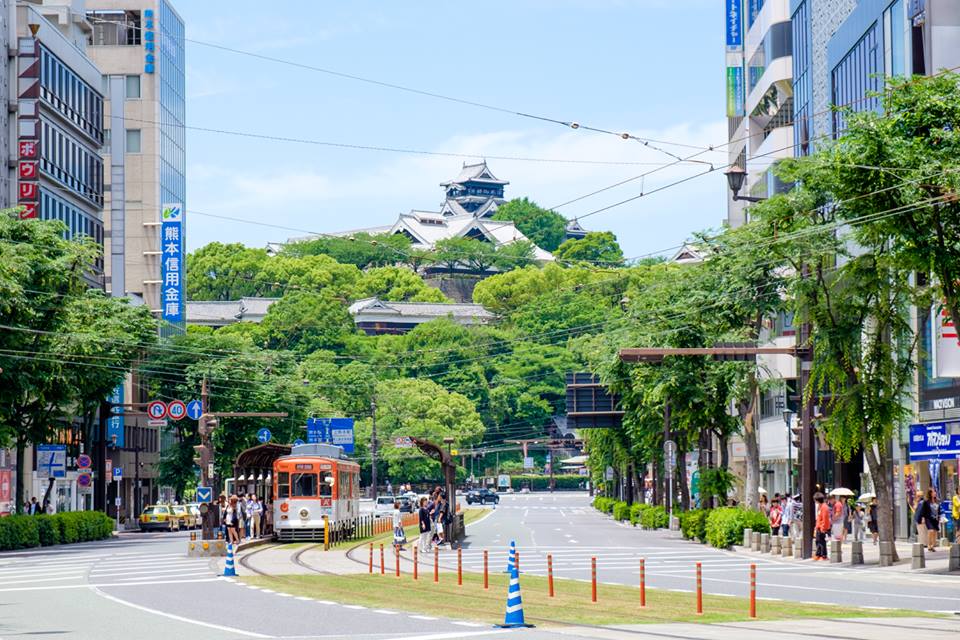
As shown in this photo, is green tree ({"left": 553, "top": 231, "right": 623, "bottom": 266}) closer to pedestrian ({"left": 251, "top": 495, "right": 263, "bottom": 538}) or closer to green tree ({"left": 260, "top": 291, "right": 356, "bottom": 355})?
green tree ({"left": 260, "top": 291, "right": 356, "bottom": 355})

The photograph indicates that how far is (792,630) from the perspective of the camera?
19609mm

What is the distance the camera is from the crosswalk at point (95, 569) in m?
33.1

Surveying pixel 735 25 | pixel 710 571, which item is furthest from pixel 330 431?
pixel 710 571

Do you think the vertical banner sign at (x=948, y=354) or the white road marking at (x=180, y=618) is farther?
the vertical banner sign at (x=948, y=354)

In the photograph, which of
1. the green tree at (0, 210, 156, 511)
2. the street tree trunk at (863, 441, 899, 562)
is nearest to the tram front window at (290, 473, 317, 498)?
the green tree at (0, 210, 156, 511)

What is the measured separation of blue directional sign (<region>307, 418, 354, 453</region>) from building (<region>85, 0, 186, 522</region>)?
33.3ft

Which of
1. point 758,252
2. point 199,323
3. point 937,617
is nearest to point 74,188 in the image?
point 758,252

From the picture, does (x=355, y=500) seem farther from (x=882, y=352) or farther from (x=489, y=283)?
(x=489, y=283)

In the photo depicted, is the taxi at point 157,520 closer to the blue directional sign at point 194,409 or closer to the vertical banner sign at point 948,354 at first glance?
the blue directional sign at point 194,409

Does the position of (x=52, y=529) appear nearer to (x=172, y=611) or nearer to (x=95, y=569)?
(x=95, y=569)

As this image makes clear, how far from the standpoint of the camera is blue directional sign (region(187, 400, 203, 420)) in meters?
80.4

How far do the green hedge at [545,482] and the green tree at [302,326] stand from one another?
32408 millimetres

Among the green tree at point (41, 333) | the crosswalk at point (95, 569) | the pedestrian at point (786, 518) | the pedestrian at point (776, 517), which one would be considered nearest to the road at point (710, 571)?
the pedestrian at point (786, 518)

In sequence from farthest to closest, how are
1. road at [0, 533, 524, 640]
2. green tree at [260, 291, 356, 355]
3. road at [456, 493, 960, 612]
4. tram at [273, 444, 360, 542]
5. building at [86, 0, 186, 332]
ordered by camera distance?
green tree at [260, 291, 356, 355] → building at [86, 0, 186, 332] → tram at [273, 444, 360, 542] → road at [456, 493, 960, 612] → road at [0, 533, 524, 640]
